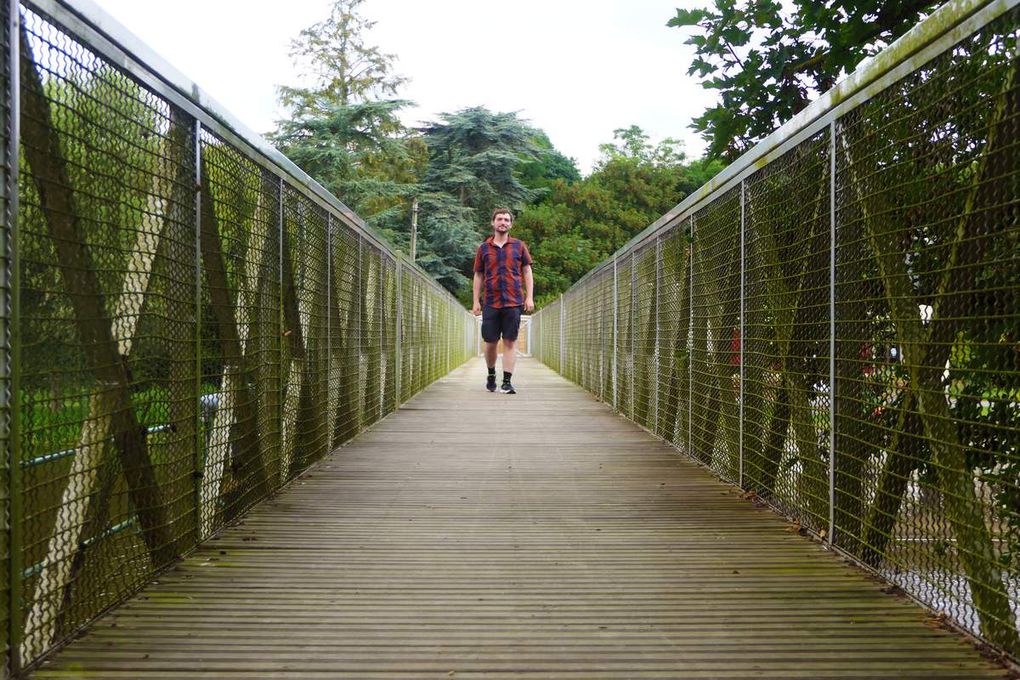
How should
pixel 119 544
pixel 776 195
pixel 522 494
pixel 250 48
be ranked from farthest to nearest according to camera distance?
1. pixel 250 48
2. pixel 522 494
3. pixel 776 195
4. pixel 119 544

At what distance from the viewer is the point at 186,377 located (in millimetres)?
2824

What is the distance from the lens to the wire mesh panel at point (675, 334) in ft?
17.0

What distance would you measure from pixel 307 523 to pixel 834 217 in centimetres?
226

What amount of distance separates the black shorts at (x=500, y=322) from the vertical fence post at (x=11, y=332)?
689cm

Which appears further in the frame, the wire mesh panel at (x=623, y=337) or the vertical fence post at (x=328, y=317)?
the wire mesh panel at (x=623, y=337)

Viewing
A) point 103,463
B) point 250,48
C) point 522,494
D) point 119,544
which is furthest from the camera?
point 250,48

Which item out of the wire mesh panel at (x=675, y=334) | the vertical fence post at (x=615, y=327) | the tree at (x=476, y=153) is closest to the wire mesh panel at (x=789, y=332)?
the wire mesh panel at (x=675, y=334)

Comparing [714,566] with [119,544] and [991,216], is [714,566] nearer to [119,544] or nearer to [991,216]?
[991,216]

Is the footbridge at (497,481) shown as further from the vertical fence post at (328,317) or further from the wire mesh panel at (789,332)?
the vertical fence post at (328,317)

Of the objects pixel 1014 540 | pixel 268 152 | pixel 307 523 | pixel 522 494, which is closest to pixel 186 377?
pixel 307 523

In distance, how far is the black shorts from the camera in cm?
865

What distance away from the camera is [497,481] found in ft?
14.0

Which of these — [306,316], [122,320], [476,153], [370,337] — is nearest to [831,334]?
[122,320]

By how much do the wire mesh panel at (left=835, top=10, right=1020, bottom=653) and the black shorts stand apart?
19.3 ft
